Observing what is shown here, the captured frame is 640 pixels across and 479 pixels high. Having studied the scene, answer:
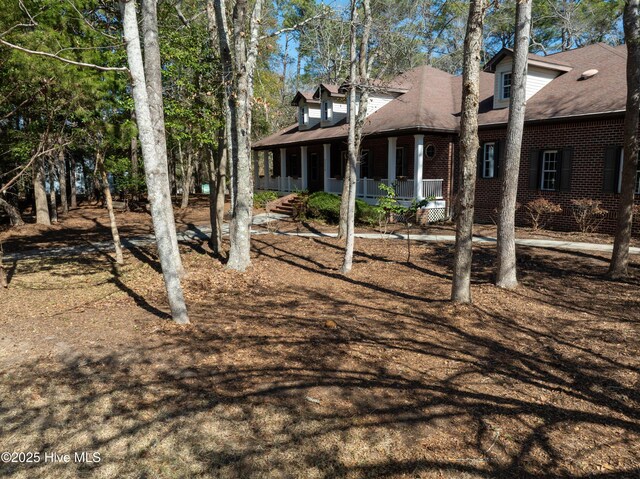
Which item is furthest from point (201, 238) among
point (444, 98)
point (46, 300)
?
point (444, 98)

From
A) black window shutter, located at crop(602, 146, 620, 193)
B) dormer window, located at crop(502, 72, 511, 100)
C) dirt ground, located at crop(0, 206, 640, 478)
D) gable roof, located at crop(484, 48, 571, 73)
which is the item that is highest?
gable roof, located at crop(484, 48, 571, 73)

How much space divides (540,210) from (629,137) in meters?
6.12

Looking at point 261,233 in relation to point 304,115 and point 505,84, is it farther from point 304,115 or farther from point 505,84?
point 304,115

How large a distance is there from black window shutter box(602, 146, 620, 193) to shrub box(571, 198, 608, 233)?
0.56 meters

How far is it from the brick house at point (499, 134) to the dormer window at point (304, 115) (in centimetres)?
192

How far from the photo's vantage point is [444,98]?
19.6m

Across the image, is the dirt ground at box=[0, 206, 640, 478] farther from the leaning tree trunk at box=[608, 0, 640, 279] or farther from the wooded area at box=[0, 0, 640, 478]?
the leaning tree trunk at box=[608, 0, 640, 279]

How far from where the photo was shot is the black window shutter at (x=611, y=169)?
13164mm

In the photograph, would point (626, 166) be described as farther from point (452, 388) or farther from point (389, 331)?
point (452, 388)

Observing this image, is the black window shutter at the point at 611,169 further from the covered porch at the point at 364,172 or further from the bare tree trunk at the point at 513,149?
the bare tree trunk at the point at 513,149

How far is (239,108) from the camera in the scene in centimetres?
892

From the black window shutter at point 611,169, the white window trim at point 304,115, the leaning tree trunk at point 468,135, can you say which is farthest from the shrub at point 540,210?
the white window trim at point 304,115

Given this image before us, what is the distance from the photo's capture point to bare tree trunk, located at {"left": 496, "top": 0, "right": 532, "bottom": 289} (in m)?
7.69

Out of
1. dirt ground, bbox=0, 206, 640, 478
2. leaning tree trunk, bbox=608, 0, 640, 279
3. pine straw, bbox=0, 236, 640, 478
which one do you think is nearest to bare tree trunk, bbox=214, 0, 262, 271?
dirt ground, bbox=0, 206, 640, 478
